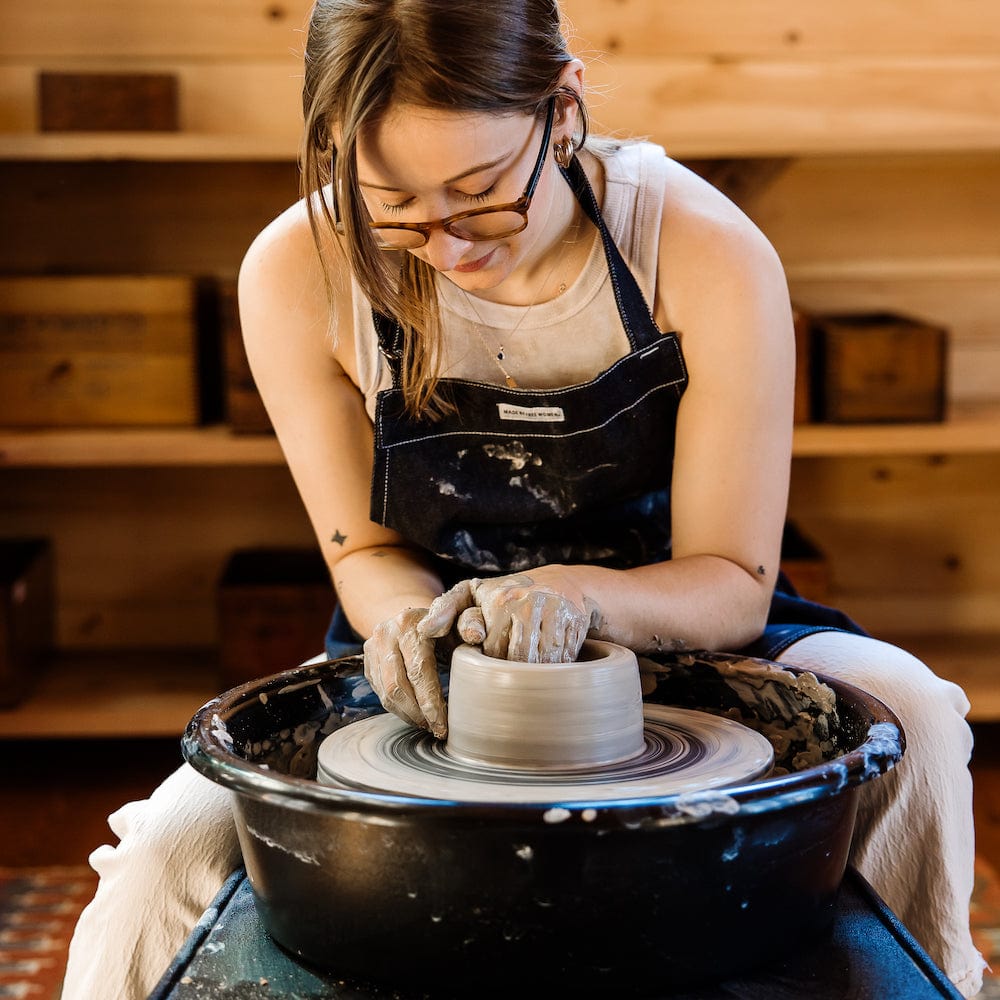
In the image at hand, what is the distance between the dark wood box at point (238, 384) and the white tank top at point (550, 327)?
3.16 feet

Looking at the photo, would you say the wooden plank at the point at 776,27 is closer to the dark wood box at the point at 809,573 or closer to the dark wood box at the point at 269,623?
the dark wood box at the point at 809,573

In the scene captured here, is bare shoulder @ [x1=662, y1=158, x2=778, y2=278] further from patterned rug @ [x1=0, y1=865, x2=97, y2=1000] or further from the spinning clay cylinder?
patterned rug @ [x1=0, y1=865, x2=97, y2=1000]

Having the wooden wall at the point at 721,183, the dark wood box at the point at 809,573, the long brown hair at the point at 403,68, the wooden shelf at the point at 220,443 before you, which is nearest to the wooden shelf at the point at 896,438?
the wooden shelf at the point at 220,443

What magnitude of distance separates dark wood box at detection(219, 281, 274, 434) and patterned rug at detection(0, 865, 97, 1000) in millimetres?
752

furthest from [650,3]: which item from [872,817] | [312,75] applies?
[872,817]

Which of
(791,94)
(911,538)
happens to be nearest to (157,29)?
(791,94)

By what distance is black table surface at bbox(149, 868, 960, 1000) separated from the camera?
0.79 m

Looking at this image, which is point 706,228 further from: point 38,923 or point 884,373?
point 38,923

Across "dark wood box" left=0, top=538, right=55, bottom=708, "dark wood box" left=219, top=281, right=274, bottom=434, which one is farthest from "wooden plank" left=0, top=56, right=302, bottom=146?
"dark wood box" left=0, top=538, right=55, bottom=708

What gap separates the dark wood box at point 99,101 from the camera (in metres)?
2.23

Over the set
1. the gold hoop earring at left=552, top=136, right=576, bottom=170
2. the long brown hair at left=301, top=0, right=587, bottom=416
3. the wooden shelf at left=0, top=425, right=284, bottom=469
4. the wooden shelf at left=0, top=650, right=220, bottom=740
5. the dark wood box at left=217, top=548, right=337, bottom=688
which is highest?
the long brown hair at left=301, top=0, right=587, bottom=416

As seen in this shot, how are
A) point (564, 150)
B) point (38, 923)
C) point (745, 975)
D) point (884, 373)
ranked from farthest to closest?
point (884, 373) → point (38, 923) → point (564, 150) → point (745, 975)

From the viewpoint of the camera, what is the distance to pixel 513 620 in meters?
0.94

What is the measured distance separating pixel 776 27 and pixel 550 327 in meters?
1.42
